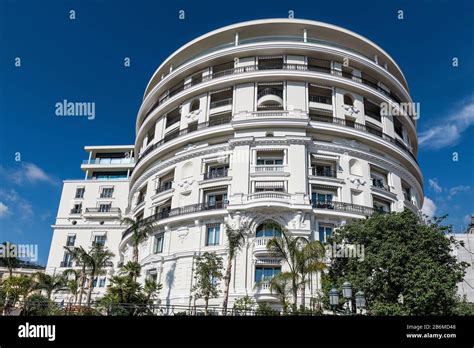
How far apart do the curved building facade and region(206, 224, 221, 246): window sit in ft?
0.24

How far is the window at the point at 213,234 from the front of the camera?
26266mm

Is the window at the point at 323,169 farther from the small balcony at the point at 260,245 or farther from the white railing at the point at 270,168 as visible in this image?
the small balcony at the point at 260,245

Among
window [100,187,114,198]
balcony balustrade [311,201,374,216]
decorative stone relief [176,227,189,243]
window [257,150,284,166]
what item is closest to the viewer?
balcony balustrade [311,201,374,216]

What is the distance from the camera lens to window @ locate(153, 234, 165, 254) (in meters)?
28.8

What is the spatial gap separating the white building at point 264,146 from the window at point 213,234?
0.08 m

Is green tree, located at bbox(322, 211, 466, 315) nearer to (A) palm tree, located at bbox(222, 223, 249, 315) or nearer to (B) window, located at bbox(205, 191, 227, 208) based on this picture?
(A) palm tree, located at bbox(222, 223, 249, 315)

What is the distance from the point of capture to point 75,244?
142 ft

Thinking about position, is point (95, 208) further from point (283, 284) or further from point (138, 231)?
point (283, 284)

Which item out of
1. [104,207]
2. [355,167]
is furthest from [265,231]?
[104,207]

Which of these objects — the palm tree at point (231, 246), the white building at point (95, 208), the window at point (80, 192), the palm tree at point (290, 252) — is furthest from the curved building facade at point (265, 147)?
the window at point (80, 192)

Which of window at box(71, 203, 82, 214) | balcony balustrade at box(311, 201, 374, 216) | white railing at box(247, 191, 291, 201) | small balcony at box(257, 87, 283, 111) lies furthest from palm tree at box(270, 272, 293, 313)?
window at box(71, 203, 82, 214)

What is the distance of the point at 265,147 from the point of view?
2758cm
